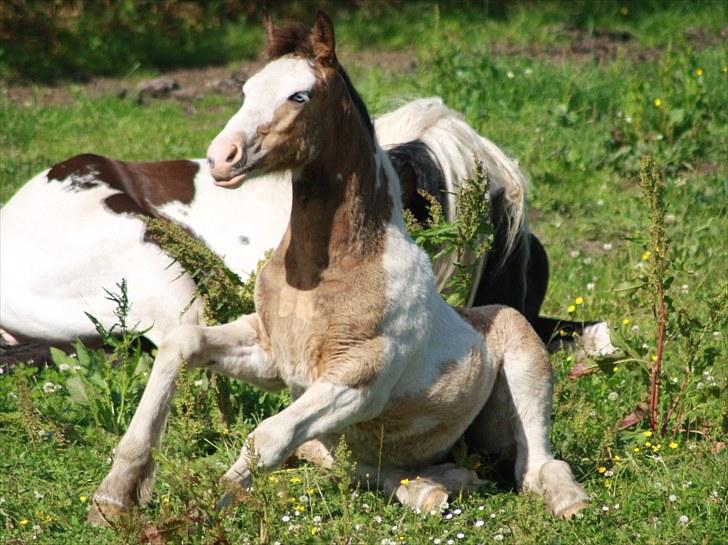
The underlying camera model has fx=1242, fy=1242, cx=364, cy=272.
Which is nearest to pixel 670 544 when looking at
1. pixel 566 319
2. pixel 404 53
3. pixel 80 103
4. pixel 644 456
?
pixel 644 456

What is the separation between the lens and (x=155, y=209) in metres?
6.62

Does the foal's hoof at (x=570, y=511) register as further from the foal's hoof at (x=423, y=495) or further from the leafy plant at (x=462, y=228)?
the leafy plant at (x=462, y=228)

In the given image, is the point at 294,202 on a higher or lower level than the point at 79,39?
higher

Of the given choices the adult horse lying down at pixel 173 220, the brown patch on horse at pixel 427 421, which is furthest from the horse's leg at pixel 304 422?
the adult horse lying down at pixel 173 220

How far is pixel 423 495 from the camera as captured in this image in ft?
13.9

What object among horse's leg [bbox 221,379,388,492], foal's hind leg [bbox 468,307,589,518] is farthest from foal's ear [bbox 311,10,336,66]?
foal's hind leg [bbox 468,307,589,518]

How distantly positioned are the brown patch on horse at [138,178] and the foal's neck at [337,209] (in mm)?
2678

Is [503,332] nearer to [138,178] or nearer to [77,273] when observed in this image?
[77,273]

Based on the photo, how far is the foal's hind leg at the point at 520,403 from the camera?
4.52m

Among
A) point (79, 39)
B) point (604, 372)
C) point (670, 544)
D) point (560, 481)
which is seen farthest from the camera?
point (79, 39)

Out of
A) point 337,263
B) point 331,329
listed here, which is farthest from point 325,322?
point 337,263

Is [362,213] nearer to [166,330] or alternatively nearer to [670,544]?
[670,544]

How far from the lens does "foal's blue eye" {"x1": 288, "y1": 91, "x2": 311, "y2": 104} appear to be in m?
3.75

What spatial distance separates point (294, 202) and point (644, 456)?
1.74 metres
